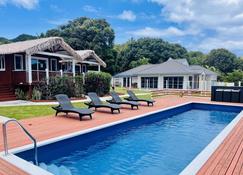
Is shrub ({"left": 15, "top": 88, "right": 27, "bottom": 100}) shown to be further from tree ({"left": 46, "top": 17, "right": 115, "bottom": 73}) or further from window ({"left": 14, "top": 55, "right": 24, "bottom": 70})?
tree ({"left": 46, "top": 17, "right": 115, "bottom": 73})

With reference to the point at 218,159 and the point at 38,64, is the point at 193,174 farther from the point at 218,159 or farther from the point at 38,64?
the point at 38,64

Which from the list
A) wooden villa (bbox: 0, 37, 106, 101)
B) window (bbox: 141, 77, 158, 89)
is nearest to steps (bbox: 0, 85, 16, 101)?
A: wooden villa (bbox: 0, 37, 106, 101)

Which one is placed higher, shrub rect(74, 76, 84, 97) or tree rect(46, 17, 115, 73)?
tree rect(46, 17, 115, 73)

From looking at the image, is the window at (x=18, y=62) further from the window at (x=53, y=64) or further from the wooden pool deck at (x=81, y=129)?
the wooden pool deck at (x=81, y=129)

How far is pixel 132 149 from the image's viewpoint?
7.14 meters

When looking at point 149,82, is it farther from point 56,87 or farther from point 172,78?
point 56,87

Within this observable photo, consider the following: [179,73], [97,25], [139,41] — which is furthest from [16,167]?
[139,41]

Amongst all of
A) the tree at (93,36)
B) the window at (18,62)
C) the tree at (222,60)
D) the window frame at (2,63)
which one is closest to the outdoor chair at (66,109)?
the window at (18,62)

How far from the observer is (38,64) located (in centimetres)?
1958

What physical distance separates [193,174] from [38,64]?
17968mm

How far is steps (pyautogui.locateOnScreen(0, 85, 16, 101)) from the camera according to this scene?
1557 cm

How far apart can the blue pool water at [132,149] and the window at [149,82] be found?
79.7ft

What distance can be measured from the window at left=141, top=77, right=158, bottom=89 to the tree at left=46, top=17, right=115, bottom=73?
11895 mm

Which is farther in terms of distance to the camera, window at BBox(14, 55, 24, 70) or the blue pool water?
window at BBox(14, 55, 24, 70)
